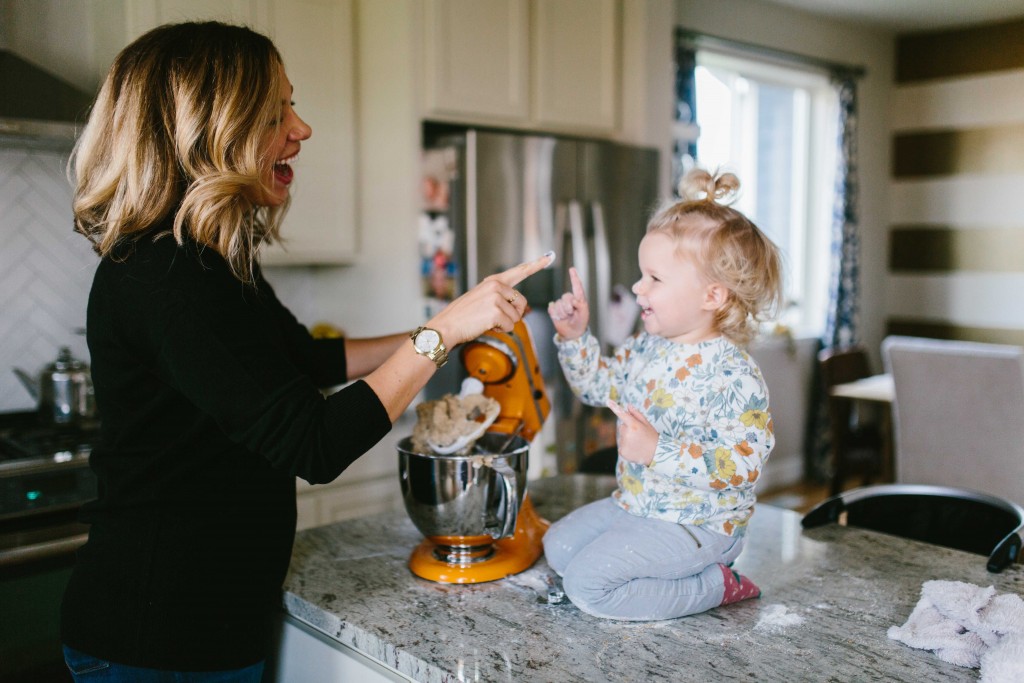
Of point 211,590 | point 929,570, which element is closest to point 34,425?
point 211,590

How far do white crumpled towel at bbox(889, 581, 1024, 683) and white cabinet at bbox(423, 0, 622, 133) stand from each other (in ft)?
7.08

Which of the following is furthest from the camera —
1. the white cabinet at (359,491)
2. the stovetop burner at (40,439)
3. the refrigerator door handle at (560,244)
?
the refrigerator door handle at (560,244)

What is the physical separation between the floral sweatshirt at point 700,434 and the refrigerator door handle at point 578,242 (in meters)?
1.82

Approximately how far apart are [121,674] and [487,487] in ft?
1.81

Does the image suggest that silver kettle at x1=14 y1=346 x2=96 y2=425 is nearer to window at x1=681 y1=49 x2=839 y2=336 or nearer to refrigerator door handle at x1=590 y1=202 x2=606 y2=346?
refrigerator door handle at x1=590 y1=202 x2=606 y2=346

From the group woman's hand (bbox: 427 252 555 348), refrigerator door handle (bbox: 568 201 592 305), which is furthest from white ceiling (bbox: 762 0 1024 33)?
woman's hand (bbox: 427 252 555 348)

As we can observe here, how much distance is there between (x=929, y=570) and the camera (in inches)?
55.2

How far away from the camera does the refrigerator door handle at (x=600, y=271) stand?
326 centimetres

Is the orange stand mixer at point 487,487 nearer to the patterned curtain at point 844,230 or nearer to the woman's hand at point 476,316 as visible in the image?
the woman's hand at point 476,316

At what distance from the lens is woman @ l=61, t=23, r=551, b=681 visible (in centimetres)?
112

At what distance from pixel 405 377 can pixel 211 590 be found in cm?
39

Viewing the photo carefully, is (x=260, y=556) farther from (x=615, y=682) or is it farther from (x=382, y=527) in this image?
(x=615, y=682)

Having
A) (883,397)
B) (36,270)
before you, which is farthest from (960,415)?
(36,270)

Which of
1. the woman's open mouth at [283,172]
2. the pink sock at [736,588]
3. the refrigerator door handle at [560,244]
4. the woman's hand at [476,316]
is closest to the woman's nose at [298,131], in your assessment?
the woman's open mouth at [283,172]
